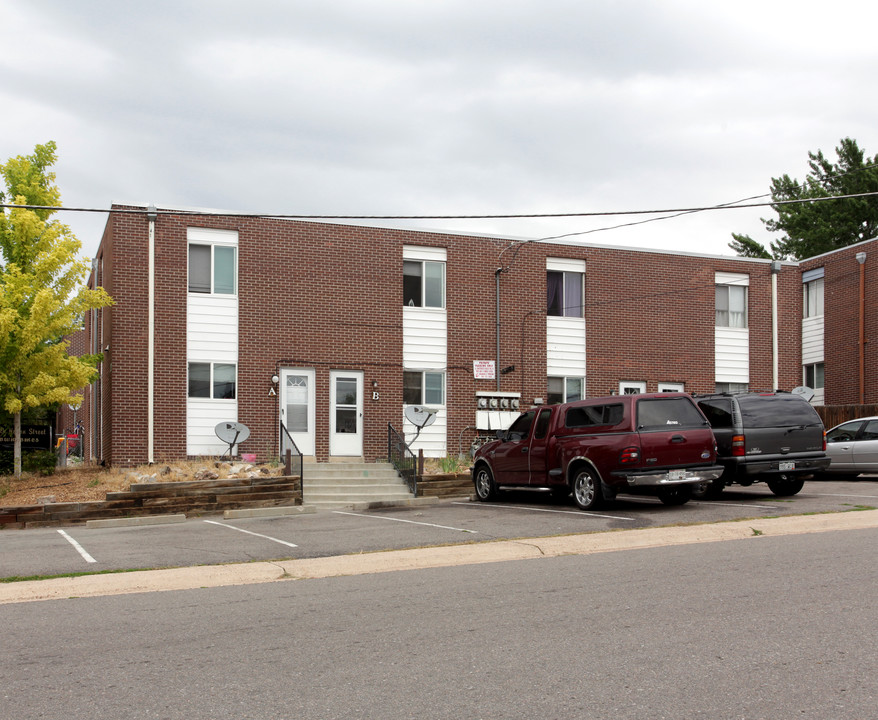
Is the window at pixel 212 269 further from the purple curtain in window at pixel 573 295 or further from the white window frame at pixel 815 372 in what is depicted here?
the white window frame at pixel 815 372

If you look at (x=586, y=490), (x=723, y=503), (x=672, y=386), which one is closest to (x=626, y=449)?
(x=586, y=490)

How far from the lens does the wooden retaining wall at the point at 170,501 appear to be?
650 inches

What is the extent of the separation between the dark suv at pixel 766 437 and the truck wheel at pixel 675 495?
1.16 ft

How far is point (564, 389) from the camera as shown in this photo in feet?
86.6

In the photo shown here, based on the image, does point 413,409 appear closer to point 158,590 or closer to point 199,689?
point 158,590

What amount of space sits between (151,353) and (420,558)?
13.0 m

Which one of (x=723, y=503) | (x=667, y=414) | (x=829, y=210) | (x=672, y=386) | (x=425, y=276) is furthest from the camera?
(x=829, y=210)

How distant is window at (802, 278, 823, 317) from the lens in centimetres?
3053

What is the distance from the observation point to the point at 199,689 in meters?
5.38

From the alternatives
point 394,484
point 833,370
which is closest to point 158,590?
point 394,484

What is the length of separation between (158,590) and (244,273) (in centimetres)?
1462

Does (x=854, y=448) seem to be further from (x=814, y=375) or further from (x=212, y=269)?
(x=212, y=269)

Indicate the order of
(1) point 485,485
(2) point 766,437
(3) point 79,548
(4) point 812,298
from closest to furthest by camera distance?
(3) point 79,548, (2) point 766,437, (1) point 485,485, (4) point 812,298

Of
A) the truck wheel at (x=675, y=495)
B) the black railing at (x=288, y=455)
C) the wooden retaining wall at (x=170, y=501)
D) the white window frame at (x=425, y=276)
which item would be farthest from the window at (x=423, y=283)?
the truck wheel at (x=675, y=495)
